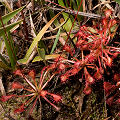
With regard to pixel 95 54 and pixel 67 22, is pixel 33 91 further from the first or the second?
pixel 67 22

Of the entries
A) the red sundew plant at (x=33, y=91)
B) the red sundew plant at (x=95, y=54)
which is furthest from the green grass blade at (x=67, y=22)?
the red sundew plant at (x=33, y=91)

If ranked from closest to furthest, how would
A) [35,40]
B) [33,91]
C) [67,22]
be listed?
[33,91]
[35,40]
[67,22]

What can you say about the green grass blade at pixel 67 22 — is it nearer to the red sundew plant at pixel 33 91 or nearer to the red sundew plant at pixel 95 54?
the red sundew plant at pixel 95 54

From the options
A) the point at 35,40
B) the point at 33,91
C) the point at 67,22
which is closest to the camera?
the point at 33,91

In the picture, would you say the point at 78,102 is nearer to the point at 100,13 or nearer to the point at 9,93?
the point at 9,93

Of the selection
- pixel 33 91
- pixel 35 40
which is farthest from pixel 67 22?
pixel 33 91

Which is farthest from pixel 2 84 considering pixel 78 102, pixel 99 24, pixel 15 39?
pixel 99 24

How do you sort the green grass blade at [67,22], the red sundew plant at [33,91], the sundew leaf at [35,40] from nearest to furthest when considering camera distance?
1. the red sundew plant at [33,91]
2. the sundew leaf at [35,40]
3. the green grass blade at [67,22]

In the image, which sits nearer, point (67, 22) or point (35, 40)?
point (35, 40)

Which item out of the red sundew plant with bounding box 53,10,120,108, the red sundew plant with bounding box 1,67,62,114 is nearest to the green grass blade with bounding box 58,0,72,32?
the red sundew plant with bounding box 53,10,120,108

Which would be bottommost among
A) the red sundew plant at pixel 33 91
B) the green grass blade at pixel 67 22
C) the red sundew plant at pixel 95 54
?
the red sundew plant at pixel 33 91

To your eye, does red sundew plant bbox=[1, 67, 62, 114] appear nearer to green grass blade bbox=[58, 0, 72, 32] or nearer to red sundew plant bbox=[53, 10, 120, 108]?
red sundew plant bbox=[53, 10, 120, 108]
